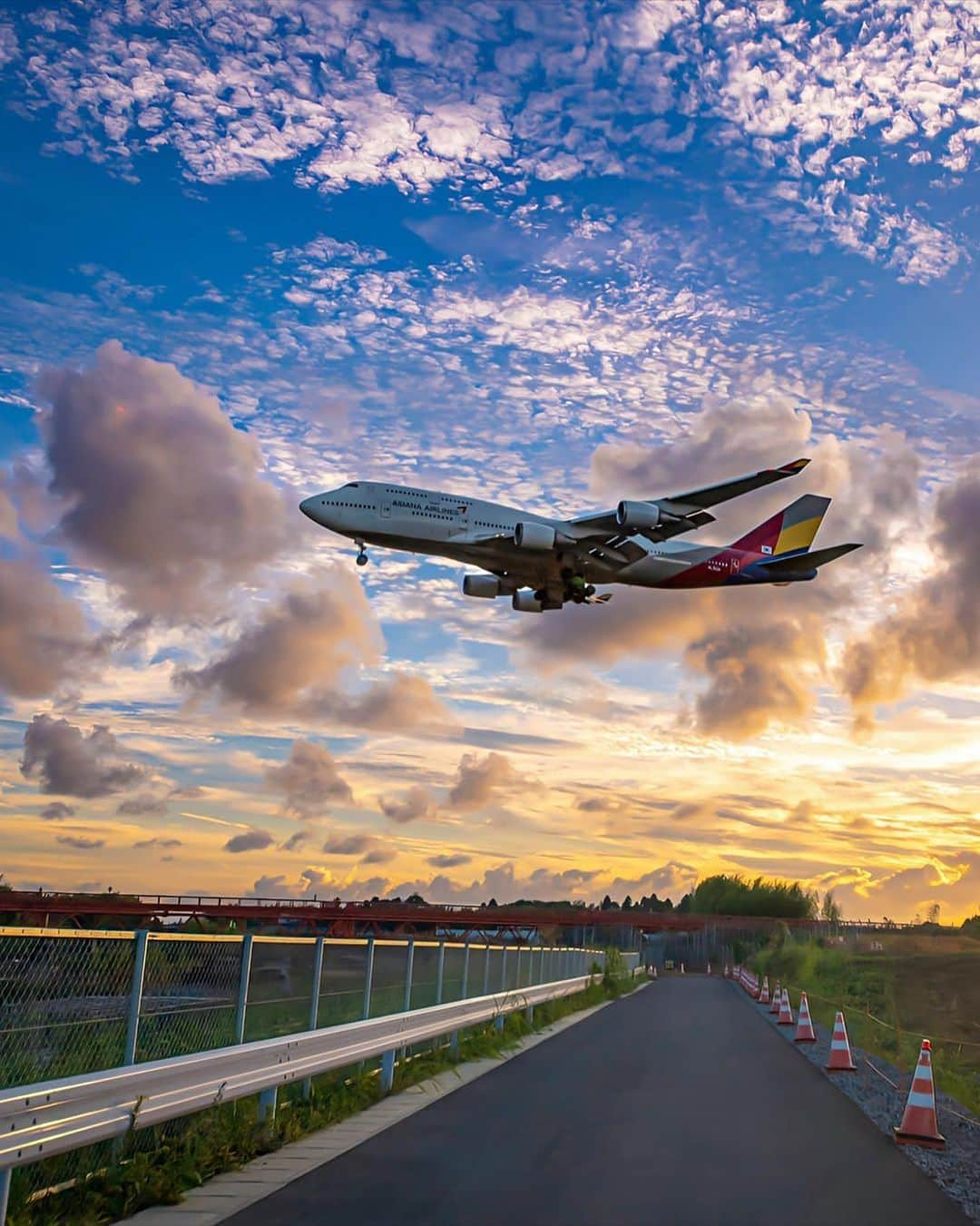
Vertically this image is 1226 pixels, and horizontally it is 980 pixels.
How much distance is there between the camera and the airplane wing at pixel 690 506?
30750 millimetres

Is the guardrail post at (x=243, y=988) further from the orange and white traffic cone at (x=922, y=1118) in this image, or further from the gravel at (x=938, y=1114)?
the orange and white traffic cone at (x=922, y=1118)

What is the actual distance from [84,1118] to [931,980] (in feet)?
196

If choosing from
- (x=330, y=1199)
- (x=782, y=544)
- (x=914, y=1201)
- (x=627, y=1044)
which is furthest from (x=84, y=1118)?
(x=782, y=544)

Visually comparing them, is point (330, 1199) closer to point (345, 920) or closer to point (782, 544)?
point (782, 544)

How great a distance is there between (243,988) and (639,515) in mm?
21629

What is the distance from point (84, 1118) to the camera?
6711mm

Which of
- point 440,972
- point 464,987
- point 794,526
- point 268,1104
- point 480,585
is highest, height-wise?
point 794,526

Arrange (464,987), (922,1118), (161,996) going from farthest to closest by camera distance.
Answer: (464,987) → (922,1118) → (161,996)

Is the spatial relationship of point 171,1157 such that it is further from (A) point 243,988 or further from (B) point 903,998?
(B) point 903,998

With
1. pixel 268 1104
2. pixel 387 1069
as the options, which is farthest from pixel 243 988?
pixel 387 1069

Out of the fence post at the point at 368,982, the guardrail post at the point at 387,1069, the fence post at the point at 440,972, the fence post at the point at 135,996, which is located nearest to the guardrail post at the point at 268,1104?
the fence post at the point at 135,996

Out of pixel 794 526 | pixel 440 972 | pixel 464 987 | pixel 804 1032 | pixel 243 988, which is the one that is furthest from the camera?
pixel 794 526

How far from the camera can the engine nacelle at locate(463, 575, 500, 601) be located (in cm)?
3453

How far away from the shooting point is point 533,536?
30422mm
